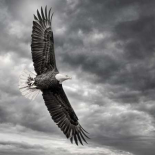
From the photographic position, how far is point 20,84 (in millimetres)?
10000

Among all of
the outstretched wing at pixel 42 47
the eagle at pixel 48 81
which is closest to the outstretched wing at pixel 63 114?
the eagle at pixel 48 81

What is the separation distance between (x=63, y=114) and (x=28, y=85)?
5.97 feet

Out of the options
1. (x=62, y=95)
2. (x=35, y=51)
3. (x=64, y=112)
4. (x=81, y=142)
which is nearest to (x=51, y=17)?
(x=35, y=51)

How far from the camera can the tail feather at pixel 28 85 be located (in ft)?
31.9

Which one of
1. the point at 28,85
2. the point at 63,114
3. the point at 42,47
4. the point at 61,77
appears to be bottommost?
the point at 63,114

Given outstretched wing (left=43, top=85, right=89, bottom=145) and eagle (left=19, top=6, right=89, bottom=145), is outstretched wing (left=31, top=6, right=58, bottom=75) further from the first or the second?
outstretched wing (left=43, top=85, right=89, bottom=145)

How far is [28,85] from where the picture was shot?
9805mm

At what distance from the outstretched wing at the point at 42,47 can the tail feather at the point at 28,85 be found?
0.38 metres

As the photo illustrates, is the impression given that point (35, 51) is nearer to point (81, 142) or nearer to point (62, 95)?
point (62, 95)

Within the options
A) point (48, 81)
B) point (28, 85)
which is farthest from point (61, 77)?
point (28, 85)

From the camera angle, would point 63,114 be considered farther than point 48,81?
Yes

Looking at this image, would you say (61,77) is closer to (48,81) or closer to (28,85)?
(48,81)

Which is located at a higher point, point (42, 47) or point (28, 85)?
point (42, 47)

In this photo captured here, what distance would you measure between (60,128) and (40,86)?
194 centimetres
